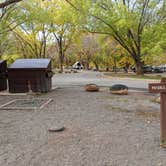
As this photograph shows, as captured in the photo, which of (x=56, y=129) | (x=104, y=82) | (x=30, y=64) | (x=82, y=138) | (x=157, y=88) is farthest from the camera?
(x=104, y=82)

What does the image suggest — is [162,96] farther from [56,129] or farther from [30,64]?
[30,64]

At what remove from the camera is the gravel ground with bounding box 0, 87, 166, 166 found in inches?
123

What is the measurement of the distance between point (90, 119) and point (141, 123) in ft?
3.86

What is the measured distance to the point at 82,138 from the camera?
4.04m

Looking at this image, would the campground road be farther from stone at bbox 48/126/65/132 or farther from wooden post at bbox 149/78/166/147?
wooden post at bbox 149/78/166/147

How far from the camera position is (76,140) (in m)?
3.94

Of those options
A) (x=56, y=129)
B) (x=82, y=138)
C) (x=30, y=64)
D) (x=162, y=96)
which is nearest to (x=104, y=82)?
(x=30, y=64)

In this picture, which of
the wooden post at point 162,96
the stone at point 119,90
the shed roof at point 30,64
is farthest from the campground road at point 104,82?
the wooden post at point 162,96

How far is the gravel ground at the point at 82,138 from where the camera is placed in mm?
3135

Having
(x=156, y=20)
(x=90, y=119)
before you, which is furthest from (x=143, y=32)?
(x=90, y=119)

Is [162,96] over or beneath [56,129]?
over

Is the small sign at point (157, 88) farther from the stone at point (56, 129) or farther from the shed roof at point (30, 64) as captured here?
the shed roof at point (30, 64)

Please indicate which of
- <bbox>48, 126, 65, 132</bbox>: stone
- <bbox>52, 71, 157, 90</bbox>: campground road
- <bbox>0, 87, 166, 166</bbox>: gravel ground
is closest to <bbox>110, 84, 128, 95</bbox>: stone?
<bbox>52, 71, 157, 90</bbox>: campground road

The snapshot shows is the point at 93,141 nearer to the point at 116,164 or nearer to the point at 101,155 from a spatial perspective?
the point at 101,155
